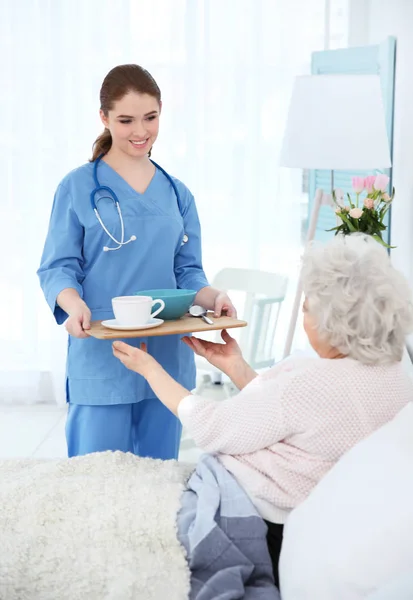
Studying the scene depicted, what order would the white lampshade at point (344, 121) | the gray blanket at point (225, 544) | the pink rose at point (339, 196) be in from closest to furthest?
the gray blanket at point (225, 544)
the pink rose at point (339, 196)
the white lampshade at point (344, 121)

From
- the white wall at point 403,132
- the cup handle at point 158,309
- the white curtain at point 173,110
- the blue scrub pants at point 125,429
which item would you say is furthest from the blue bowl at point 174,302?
the white curtain at point 173,110

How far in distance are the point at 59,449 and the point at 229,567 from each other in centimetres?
233

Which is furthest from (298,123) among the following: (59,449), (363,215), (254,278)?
(59,449)

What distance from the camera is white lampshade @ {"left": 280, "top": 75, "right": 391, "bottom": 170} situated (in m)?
2.82

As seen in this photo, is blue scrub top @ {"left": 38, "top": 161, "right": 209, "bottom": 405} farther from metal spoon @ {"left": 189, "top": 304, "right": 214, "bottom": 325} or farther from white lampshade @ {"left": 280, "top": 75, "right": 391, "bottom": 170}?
white lampshade @ {"left": 280, "top": 75, "right": 391, "bottom": 170}

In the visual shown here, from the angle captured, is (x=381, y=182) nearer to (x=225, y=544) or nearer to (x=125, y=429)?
(x=125, y=429)

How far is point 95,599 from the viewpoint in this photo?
127 cm

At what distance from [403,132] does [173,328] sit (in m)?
1.71

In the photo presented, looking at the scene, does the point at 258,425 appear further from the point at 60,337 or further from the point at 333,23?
the point at 333,23

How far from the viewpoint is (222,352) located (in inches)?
77.7

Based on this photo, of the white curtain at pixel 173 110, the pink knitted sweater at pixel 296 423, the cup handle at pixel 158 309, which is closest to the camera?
the pink knitted sweater at pixel 296 423

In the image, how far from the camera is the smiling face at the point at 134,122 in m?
2.02

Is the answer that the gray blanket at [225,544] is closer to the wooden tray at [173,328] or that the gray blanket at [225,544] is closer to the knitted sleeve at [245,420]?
the knitted sleeve at [245,420]

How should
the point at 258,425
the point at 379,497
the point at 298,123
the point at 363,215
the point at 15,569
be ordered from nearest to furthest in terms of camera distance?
the point at 379,497
the point at 15,569
the point at 258,425
the point at 363,215
the point at 298,123
